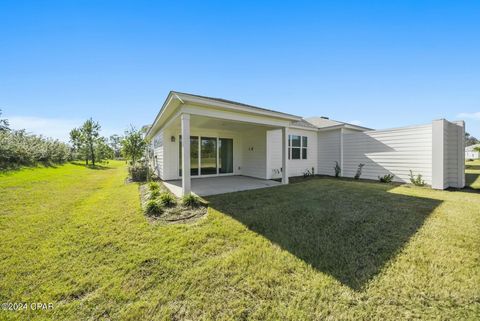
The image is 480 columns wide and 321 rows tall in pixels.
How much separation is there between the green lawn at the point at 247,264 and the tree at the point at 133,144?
600cm

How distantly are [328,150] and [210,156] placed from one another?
7762 millimetres

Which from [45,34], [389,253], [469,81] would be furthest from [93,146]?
[469,81]

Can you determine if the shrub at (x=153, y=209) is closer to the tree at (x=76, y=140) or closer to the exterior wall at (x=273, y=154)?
the exterior wall at (x=273, y=154)

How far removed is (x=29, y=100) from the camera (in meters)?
12.0

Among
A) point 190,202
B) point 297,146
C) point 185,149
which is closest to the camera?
point 190,202

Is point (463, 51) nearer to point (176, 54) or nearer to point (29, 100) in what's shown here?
point (176, 54)

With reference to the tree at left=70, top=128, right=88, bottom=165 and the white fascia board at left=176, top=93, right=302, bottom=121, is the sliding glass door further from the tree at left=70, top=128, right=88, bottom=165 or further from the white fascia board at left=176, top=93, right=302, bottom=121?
the tree at left=70, top=128, right=88, bottom=165

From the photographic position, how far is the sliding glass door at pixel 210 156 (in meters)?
10.0

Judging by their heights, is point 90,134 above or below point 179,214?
above

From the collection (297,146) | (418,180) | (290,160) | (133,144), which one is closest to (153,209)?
(133,144)

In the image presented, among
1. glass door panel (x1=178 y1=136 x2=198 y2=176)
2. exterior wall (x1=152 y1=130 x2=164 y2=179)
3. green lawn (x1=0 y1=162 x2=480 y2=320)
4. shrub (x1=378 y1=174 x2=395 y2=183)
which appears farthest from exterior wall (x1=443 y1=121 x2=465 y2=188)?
exterior wall (x1=152 y1=130 x2=164 y2=179)

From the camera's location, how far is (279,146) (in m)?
10.8

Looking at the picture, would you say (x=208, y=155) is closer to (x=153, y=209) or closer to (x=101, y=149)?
(x=153, y=209)

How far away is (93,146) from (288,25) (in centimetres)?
2453
